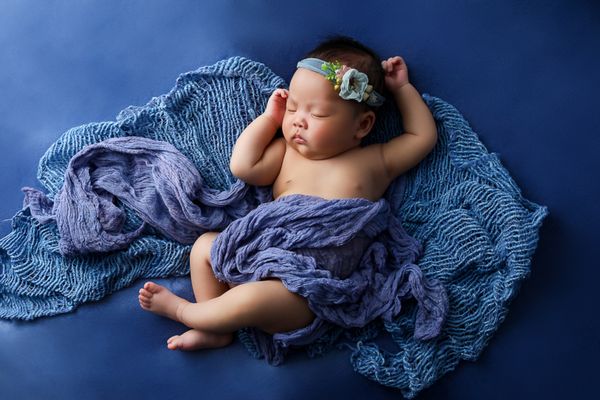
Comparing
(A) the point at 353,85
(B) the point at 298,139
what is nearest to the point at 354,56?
(A) the point at 353,85

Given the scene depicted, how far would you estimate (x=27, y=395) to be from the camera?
45.9 inches

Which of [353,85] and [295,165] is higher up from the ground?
[353,85]

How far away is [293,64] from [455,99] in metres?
0.31

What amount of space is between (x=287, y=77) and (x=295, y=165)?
178 mm

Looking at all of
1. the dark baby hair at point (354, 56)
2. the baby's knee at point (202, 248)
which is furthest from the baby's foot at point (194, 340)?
the dark baby hair at point (354, 56)

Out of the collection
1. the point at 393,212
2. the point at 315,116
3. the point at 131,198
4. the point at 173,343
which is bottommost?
the point at 173,343

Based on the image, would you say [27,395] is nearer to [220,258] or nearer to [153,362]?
[153,362]

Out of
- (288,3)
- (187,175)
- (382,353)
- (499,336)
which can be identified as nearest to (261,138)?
(187,175)

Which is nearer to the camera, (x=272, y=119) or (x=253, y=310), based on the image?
(x=253, y=310)

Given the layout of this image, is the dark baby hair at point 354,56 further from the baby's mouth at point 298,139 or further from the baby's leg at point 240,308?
the baby's leg at point 240,308

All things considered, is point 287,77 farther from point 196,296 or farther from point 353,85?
point 196,296

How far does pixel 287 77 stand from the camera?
128cm

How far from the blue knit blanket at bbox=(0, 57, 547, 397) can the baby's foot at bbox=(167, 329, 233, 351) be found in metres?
0.07

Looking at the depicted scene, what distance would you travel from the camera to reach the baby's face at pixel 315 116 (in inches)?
45.8
